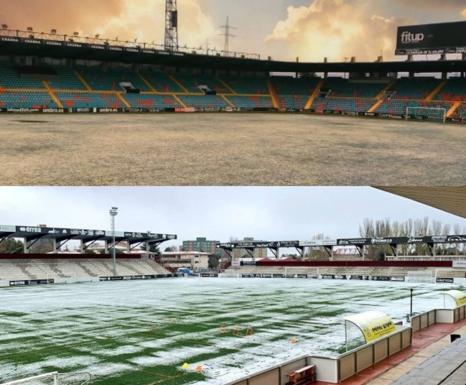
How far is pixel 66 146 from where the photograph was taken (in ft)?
86.5

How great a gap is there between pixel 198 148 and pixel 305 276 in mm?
54658

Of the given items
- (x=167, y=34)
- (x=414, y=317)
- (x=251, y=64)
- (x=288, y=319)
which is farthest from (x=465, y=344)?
(x=167, y=34)

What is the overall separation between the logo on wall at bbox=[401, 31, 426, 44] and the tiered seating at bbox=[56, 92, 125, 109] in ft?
140

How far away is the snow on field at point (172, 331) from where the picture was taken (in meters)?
17.1

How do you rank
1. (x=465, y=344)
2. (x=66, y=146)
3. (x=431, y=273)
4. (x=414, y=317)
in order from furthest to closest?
(x=431, y=273)
(x=66, y=146)
(x=414, y=317)
(x=465, y=344)

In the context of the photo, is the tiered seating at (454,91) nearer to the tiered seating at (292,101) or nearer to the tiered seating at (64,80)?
the tiered seating at (292,101)

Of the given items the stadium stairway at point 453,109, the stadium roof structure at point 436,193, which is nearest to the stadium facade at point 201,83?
the stadium stairway at point 453,109

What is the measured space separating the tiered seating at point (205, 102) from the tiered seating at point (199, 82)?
8.70 feet

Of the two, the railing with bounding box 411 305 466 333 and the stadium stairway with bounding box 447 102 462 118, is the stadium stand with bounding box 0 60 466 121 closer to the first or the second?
the stadium stairway with bounding box 447 102 462 118

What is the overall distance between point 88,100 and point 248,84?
27.2 meters

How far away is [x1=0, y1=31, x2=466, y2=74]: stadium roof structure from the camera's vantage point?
2405 inches

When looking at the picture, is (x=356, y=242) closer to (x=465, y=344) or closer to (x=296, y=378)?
(x=465, y=344)

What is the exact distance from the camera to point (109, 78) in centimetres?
6762

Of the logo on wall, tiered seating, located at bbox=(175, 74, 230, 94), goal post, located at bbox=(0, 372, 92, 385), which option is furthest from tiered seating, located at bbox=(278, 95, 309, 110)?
goal post, located at bbox=(0, 372, 92, 385)
